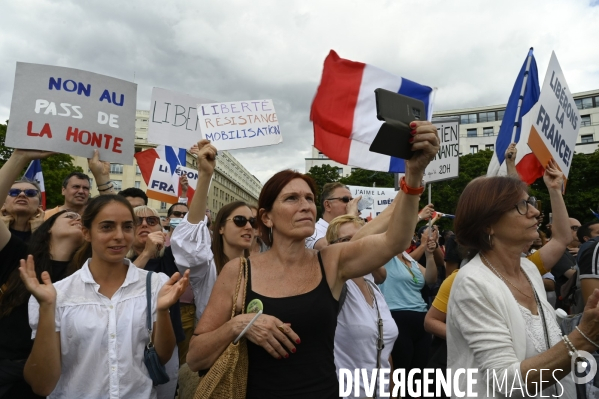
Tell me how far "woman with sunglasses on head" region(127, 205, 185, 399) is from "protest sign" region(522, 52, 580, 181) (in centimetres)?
365

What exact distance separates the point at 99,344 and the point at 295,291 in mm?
1079

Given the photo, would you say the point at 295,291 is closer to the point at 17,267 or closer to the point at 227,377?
the point at 227,377

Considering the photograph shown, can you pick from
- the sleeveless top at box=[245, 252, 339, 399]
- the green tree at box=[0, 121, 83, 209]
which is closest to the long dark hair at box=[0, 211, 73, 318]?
the sleeveless top at box=[245, 252, 339, 399]

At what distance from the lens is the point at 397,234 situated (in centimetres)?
235

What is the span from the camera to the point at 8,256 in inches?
119

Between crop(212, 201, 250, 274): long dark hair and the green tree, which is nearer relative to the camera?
crop(212, 201, 250, 274): long dark hair

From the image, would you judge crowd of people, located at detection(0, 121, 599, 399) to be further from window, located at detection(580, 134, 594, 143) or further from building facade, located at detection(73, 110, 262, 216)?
window, located at detection(580, 134, 594, 143)

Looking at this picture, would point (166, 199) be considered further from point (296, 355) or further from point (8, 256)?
point (296, 355)

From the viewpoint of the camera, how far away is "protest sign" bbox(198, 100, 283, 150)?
20.1ft

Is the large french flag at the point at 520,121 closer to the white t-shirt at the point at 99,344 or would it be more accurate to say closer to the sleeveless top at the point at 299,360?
the sleeveless top at the point at 299,360

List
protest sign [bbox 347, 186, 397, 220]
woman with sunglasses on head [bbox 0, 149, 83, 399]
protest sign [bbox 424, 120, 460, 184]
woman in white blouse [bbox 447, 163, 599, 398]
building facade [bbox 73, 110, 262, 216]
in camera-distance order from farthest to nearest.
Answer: building facade [bbox 73, 110, 262, 216]
protest sign [bbox 347, 186, 397, 220]
protest sign [bbox 424, 120, 460, 184]
woman with sunglasses on head [bbox 0, 149, 83, 399]
woman in white blouse [bbox 447, 163, 599, 398]

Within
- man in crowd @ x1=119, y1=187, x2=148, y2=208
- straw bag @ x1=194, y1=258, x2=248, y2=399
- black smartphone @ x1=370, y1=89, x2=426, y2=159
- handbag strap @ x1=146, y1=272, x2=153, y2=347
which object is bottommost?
straw bag @ x1=194, y1=258, x2=248, y2=399

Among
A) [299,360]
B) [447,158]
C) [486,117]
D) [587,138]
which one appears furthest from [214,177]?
[299,360]

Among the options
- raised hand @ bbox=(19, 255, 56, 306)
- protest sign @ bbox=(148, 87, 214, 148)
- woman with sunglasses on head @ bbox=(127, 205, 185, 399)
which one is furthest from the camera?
protest sign @ bbox=(148, 87, 214, 148)
